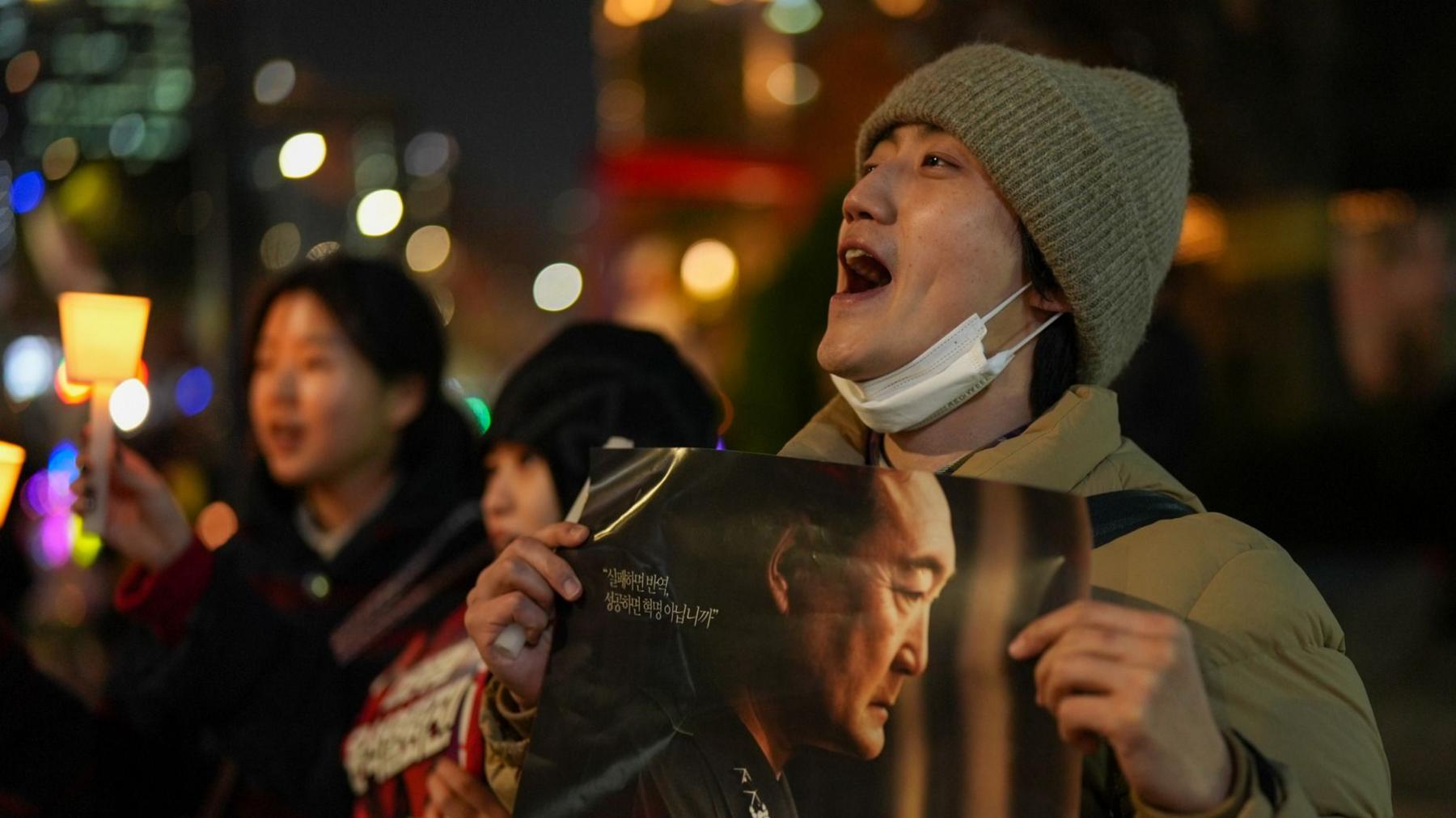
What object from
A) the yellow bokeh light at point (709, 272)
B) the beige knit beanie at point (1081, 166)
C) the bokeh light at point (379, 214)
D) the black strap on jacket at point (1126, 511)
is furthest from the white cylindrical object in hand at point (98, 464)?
the yellow bokeh light at point (709, 272)

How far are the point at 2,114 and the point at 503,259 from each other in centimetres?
5125

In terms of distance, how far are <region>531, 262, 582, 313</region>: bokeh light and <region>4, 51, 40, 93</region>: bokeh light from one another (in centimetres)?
3326

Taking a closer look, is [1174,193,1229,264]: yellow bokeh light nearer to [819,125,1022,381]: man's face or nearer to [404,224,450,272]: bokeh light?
[819,125,1022,381]: man's face

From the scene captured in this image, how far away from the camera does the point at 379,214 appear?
55.0ft

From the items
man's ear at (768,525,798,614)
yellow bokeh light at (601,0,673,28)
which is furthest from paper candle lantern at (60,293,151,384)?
yellow bokeh light at (601,0,673,28)

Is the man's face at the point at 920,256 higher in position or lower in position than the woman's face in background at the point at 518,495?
higher

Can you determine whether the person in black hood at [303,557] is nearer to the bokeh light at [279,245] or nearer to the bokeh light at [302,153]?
the bokeh light at [302,153]

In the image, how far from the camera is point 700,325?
52.5ft

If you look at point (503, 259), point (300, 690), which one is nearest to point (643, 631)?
point (300, 690)

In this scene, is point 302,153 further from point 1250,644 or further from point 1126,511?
point 1250,644

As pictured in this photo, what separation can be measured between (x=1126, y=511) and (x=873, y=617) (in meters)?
0.46

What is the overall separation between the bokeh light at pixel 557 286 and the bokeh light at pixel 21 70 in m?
33.3

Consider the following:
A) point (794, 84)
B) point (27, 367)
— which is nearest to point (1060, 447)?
point (27, 367)

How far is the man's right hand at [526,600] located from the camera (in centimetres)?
215
